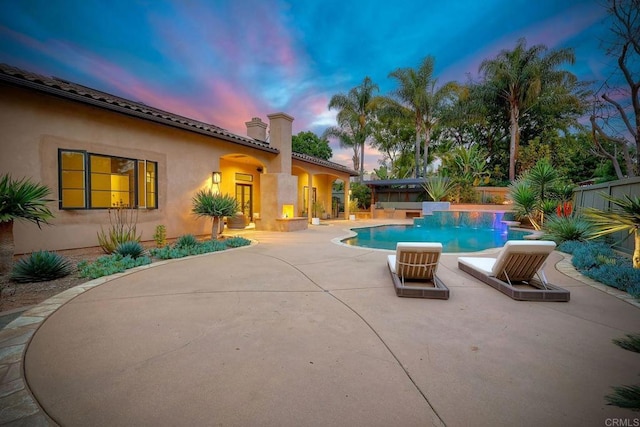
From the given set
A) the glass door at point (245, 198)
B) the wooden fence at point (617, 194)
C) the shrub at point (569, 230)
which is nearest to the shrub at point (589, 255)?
the wooden fence at point (617, 194)

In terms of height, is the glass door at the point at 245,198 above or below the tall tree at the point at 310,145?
below

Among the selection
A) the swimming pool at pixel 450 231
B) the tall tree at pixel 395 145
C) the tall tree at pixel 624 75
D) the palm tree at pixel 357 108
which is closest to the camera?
the tall tree at pixel 624 75

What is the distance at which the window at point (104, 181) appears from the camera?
7.37 m

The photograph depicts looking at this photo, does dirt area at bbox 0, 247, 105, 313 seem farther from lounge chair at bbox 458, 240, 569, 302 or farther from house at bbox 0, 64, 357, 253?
lounge chair at bbox 458, 240, 569, 302

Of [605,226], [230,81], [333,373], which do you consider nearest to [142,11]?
[230,81]

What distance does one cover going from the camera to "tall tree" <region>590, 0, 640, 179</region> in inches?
350

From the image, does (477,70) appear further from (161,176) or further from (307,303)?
(307,303)

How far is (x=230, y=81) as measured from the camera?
14508mm

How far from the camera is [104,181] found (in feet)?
32.1

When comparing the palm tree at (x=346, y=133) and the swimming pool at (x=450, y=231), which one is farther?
the palm tree at (x=346, y=133)

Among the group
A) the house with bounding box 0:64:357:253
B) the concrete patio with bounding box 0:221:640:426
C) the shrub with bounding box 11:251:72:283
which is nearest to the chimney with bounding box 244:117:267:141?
the house with bounding box 0:64:357:253
